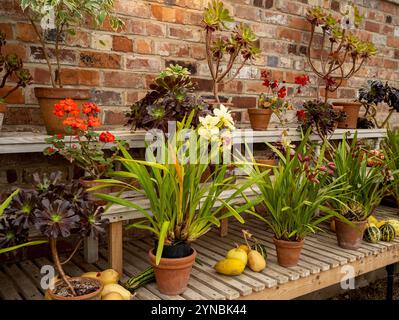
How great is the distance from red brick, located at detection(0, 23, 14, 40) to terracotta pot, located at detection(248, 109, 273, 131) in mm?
1451

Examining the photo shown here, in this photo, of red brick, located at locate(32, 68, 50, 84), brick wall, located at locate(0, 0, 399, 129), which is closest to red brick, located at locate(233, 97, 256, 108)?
brick wall, located at locate(0, 0, 399, 129)

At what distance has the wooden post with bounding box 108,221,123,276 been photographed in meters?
1.82

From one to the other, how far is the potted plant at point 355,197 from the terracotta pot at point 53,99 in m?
1.43

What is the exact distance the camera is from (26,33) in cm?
198

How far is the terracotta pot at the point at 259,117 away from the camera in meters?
2.63

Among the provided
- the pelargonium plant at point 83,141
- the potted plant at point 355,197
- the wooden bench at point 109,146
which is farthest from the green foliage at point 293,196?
the pelargonium plant at point 83,141

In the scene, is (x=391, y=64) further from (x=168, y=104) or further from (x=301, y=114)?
(x=168, y=104)

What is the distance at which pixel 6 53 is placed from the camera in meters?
1.95

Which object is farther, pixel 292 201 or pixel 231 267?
pixel 292 201

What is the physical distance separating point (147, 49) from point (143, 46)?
30mm

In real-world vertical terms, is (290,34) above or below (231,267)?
above

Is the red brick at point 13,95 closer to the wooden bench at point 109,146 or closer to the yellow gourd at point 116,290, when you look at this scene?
the wooden bench at point 109,146

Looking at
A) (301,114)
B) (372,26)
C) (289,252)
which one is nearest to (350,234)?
(289,252)
